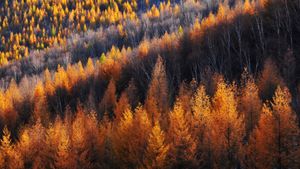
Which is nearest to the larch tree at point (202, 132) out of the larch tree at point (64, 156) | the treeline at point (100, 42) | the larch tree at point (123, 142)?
the larch tree at point (123, 142)

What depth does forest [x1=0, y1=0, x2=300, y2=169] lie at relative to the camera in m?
43.1

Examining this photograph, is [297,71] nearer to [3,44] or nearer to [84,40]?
[84,40]

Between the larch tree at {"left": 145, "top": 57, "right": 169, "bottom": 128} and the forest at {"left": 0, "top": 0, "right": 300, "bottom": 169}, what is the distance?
0.18 m

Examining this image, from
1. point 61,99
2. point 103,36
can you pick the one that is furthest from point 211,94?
point 103,36

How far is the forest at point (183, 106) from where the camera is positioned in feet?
141

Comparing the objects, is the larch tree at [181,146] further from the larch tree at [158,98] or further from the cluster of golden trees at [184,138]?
the larch tree at [158,98]

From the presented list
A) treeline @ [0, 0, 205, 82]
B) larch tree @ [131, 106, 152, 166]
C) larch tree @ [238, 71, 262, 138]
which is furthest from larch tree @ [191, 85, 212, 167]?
treeline @ [0, 0, 205, 82]

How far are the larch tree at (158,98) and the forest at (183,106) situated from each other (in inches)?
7.2

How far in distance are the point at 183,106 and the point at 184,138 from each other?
10.7 meters

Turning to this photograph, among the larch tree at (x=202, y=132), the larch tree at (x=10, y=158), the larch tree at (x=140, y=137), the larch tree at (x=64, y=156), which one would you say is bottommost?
the larch tree at (x=10, y=158)

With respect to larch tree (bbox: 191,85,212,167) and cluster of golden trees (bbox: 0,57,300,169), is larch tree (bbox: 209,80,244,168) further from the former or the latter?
larch tree (bbox: 191,85,212,167)

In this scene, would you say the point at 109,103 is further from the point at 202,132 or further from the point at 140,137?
the point at 202,132

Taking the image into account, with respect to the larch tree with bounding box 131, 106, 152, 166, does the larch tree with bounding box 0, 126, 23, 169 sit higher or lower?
lower

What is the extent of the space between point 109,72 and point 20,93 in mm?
28831
